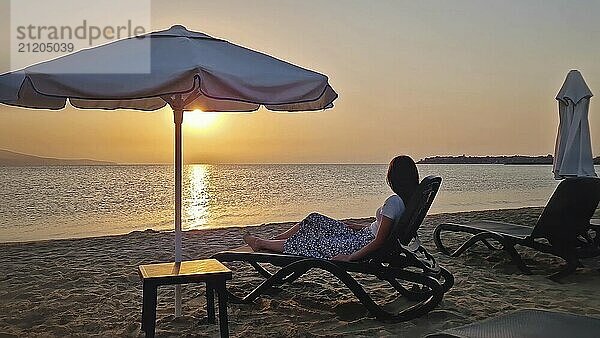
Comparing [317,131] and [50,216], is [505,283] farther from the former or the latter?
[317,131]

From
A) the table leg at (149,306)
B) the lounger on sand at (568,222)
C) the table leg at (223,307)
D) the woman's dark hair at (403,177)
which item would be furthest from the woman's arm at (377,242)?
the lounger on sand at (568,222)

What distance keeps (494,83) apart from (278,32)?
8.19m

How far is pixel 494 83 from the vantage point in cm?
1652

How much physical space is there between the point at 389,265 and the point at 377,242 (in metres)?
0.33

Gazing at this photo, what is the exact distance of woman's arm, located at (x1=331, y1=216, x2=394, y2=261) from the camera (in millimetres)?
4090

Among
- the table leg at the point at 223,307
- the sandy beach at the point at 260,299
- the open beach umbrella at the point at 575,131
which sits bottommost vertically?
the sandy beach at the point at 260,299

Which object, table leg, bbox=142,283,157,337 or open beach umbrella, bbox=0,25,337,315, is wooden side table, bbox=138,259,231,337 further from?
open beach umbrella, bbox=0,25,337,315

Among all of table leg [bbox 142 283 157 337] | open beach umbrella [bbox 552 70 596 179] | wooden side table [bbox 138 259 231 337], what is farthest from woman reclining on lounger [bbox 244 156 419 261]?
open beach umbrella [bbox 552 70 596 179]

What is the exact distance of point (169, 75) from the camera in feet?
10.0

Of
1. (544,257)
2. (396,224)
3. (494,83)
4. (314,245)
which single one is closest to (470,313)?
(396,224)

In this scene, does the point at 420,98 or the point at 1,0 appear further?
the point at 420,98

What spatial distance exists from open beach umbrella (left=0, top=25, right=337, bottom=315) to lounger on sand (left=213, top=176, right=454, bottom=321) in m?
1.11

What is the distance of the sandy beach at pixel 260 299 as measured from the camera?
389 cm

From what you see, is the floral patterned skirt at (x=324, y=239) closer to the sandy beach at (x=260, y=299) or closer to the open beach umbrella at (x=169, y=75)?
the sandy beach at (x=260, y=299)
